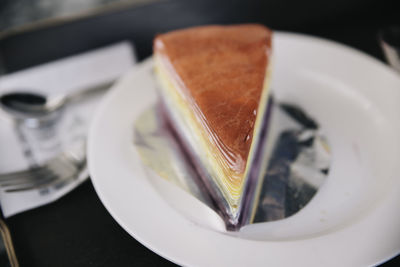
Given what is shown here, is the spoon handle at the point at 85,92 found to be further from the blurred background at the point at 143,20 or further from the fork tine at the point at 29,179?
the fork tine at the point at 29,179

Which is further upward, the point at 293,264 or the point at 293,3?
the point at 293,3

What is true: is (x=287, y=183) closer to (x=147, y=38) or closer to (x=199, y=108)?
(x=199, y=108)

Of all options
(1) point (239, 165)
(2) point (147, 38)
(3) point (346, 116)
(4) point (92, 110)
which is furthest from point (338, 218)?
(2) point (147, 38)

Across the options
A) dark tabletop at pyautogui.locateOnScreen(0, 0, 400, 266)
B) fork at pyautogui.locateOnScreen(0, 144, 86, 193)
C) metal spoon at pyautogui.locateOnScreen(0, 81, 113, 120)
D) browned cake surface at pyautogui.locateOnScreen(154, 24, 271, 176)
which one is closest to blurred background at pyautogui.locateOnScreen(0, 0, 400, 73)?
dark tabletop at pyautogui.locateOnScreen(0, 0, 400, 266)

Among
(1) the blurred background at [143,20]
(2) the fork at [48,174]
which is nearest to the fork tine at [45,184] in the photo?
(2) the fork at [48,174]

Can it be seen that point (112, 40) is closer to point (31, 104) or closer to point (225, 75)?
point (31, 104)

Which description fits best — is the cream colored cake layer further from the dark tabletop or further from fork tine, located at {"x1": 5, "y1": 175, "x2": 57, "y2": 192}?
fork tine, located at {"x1": 5, "y1": 175, "x2": 57, "y2": 192}
